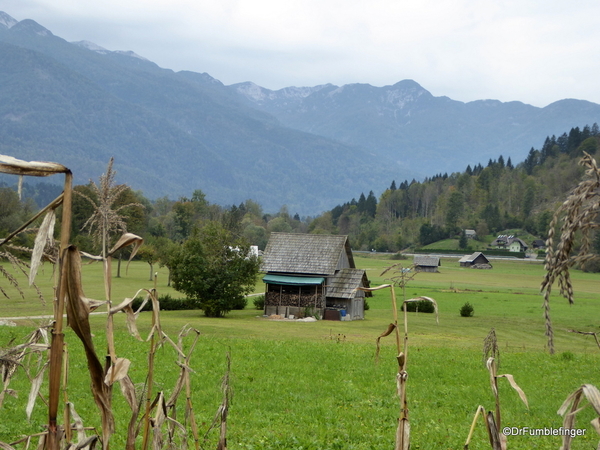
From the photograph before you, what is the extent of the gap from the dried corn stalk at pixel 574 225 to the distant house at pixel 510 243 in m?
146

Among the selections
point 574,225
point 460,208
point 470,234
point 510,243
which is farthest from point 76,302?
point 460,208

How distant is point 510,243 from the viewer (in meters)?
146

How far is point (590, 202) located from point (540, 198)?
171 meters

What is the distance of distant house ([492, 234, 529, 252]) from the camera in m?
143

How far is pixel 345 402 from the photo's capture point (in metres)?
13.1

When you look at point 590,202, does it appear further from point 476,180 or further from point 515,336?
point 476,180

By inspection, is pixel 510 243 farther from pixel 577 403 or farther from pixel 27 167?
pixel 27 167

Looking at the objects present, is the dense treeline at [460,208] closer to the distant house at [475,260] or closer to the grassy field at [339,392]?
the distant house at [475,260]

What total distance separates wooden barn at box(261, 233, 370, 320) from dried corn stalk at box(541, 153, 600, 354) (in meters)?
38.5

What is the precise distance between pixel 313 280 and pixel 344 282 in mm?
2559

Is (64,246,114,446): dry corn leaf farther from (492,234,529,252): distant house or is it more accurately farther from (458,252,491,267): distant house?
(492,234,529,252): distant house

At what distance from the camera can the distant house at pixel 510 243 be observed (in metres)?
143

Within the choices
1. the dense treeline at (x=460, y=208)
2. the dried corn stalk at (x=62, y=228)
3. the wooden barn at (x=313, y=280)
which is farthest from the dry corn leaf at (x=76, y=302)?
the dense treeline at (x=460, y=208)

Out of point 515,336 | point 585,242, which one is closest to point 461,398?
point 585,242
